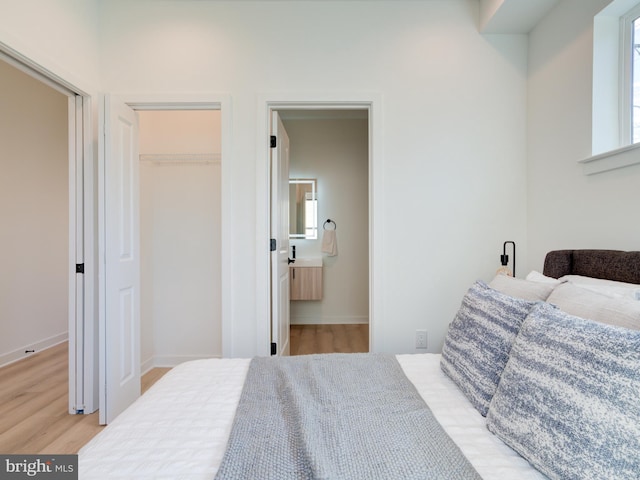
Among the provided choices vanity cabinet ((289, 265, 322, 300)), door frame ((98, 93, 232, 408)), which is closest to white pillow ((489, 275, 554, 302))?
door frame ((98, 93, 232, 408))

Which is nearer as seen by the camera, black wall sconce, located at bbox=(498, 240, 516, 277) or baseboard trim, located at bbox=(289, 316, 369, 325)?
black wall sconce, located at bbox=(498, 240, 516, 277)

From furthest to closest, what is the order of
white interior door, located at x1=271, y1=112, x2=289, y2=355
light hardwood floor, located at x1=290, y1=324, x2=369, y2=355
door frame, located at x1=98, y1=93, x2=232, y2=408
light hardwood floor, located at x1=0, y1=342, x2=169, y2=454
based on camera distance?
light hardwood floor, located at x1=290, y1=324, x2=369, y2=355 → white interior door, located at x1=271, y1=112, x2=289, y2=355 → door frame, located at x1=98, y1=93, x2=232, y2=408 → light hardwood floor, located at x1=0, y1=342, x2=169, y2=454

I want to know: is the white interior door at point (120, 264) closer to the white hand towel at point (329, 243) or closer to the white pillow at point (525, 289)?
the white pillow at point (525, 289)

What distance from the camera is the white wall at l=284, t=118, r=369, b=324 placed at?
4.28m

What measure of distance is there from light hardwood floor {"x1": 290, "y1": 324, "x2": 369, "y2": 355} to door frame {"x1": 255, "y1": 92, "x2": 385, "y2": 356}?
3.61 ft

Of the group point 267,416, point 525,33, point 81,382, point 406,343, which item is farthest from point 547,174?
point 81,382

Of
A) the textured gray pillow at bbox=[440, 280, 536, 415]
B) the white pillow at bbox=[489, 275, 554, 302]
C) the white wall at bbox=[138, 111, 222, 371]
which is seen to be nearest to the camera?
the textured gray pillow at bbox=[440, 280, 536, 415]

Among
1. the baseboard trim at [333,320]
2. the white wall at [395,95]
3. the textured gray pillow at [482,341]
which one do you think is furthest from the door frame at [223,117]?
the baseboard trim at [333,320]

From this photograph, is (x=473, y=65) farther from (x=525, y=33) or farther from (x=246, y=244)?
(x=246, y=244)

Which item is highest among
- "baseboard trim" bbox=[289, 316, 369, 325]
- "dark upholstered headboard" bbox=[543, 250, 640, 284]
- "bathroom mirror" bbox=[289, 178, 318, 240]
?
"bathroom mirror" bbox=[289, 178, 318, 240]

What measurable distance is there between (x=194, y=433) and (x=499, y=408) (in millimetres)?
855

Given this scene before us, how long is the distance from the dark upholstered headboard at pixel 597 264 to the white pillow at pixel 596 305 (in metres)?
0.40

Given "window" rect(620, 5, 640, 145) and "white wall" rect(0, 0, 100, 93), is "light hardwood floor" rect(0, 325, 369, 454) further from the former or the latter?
"window" rect(620, 5, 640, 145)

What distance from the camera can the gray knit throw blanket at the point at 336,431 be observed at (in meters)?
0.75
